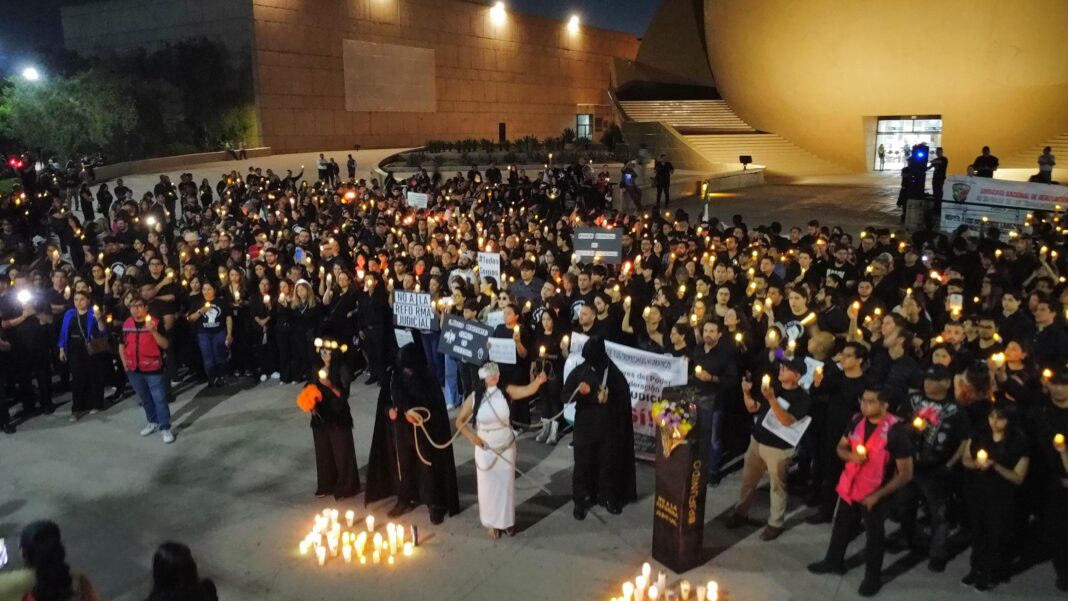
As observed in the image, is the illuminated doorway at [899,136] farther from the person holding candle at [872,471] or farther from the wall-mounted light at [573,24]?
the person holding candle at [872,471]

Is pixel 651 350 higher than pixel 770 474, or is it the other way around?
pixel 651 350

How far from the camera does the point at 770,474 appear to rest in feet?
20.6

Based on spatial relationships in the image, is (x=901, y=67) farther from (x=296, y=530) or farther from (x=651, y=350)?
(x=296, y=530)

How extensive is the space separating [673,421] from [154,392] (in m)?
6.21

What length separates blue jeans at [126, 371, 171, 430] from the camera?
8.83 metres

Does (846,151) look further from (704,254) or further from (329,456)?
(329,456)

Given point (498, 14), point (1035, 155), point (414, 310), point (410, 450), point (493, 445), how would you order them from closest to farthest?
point (493, 445) < point (410, 450) < point (414, 310) < point (1035, 155) < point (498, 14)

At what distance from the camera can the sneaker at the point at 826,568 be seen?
230 inches

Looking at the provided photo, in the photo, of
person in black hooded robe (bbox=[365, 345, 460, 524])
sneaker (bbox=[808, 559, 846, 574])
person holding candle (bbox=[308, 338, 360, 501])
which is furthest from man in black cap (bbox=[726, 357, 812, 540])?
person holding candle (bbox=[308, 338, 360, 501])

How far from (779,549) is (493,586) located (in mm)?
2294

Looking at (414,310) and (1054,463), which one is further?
(414,310)

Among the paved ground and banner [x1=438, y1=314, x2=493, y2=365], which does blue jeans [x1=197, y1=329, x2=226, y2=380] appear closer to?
the paved ground

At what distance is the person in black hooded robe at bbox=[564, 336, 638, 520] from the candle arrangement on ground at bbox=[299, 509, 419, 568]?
4.93ft

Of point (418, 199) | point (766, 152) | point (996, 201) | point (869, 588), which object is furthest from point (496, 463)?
point (766, 152)
